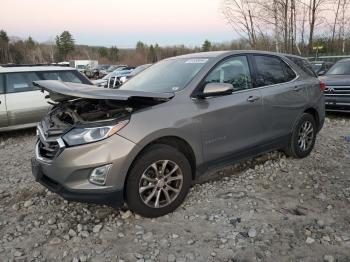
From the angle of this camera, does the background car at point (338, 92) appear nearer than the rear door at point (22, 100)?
No

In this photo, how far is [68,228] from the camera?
375 cm

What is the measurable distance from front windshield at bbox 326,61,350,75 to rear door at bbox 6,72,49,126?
755 cm

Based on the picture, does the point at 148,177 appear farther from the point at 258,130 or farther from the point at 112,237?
the point at 258,130

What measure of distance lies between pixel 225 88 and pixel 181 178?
3.55 feet

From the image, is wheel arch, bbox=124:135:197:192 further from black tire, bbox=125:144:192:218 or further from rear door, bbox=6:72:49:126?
rear door, bbox=6:72:49:126

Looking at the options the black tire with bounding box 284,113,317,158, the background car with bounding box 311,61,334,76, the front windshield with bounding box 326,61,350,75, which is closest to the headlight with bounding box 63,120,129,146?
the black tire with bounding box 284,113,317,158

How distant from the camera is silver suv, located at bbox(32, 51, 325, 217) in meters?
3.49

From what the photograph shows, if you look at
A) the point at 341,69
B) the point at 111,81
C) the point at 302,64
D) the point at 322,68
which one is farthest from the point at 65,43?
the point at 302,64

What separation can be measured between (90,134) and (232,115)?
5.73 ft

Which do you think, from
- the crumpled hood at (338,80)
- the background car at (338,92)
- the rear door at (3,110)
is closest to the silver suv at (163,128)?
the rear door at (3,110)

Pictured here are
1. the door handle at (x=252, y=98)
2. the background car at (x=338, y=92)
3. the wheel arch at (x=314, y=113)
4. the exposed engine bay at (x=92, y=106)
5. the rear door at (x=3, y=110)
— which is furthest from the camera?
the background car at (x=338, y=92)

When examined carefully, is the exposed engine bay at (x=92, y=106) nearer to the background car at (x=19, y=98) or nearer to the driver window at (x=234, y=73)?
the driver window at (x=234, y=73)

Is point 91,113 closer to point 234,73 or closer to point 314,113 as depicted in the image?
point 234,73

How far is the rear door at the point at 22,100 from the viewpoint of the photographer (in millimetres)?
7730
